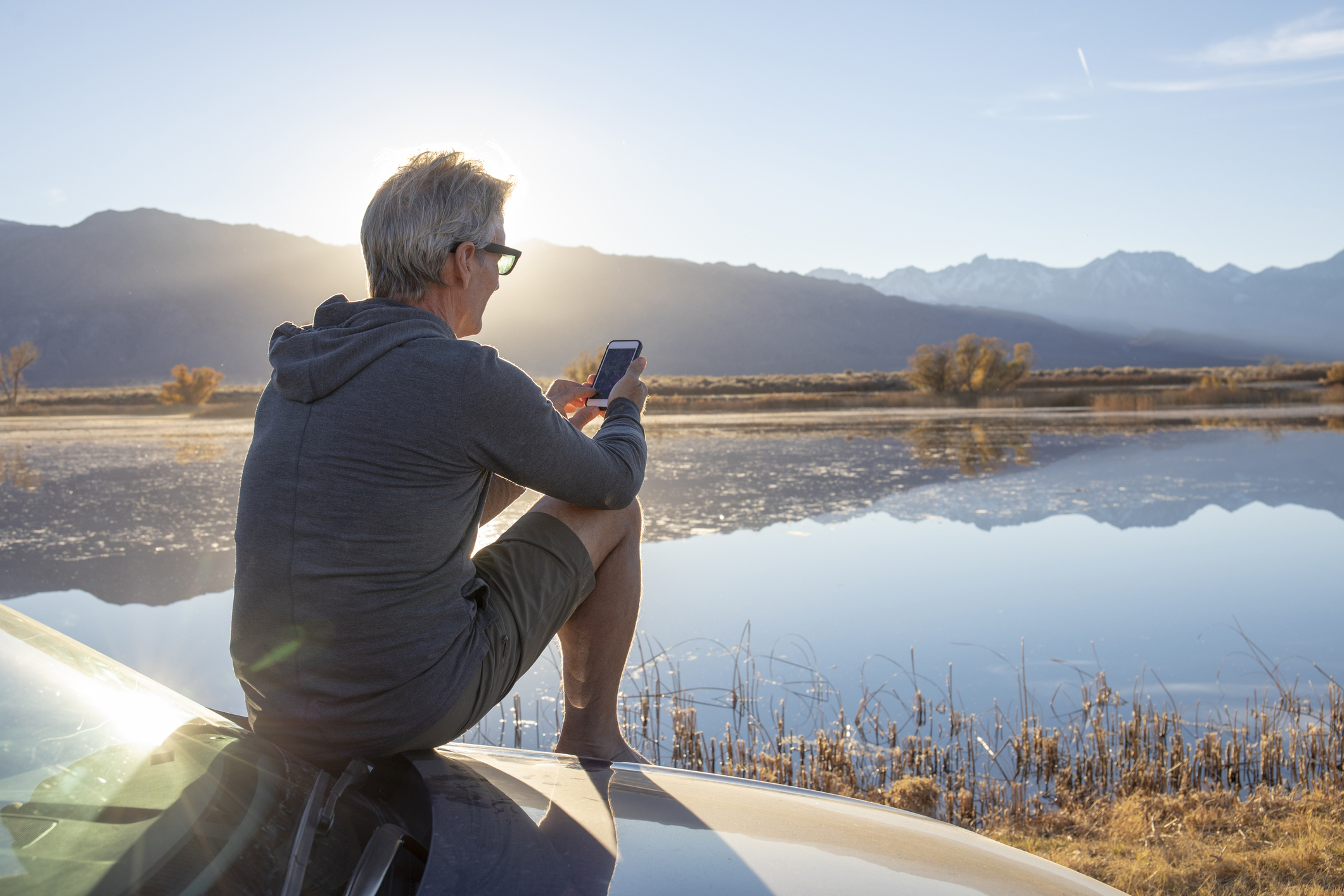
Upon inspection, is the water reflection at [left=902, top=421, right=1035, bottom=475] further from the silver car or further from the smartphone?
the silver car

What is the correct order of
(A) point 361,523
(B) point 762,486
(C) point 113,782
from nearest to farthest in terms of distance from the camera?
(C) point 113,782 < (A) point 361,523 < (B) point 762,486

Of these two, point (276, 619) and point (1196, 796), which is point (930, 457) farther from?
point (276, 619)

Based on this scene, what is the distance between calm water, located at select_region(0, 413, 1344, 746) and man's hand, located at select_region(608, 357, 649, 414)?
2.15 m

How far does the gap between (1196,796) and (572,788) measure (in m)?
2.53

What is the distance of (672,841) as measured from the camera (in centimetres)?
115

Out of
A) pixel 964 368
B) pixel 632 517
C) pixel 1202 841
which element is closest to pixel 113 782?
pixel 632 517

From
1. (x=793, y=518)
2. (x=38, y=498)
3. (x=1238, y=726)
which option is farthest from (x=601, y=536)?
(x=38, y=498)

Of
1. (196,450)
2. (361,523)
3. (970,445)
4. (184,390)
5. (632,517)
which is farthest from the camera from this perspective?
(184,390)

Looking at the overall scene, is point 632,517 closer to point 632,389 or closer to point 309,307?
point 632,389

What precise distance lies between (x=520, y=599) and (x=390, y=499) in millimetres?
388

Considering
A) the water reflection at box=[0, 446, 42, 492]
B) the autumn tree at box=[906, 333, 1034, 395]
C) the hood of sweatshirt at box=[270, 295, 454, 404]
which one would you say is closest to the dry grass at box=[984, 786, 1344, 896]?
the hood of sweatshirt at box=[270, 295, 454, 404]

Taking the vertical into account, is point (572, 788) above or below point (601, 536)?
below

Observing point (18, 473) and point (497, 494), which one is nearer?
point (497, 494)

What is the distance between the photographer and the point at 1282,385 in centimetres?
3997
